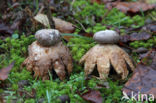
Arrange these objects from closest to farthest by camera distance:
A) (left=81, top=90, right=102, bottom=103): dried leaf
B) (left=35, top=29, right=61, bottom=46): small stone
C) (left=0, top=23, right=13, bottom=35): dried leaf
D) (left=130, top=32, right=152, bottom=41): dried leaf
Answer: (left=81, top=90, right=102, bottom=103): dried leaf → (left=35, top=29, right=61, bottom=46): small stone → (left=130, top=32, right=152, bottom=41): dried leaf → (left=0, top=23, right=13, bottom=35): dried leaf

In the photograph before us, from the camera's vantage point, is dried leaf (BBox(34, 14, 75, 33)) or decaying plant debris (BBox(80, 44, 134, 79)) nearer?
decaying plant debris (BBox(80, 44, 134, 79))

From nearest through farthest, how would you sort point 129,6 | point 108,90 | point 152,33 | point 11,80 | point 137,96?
point 137,96 → point 108,90 → point 11,80 → point 152,33 → point 129,6

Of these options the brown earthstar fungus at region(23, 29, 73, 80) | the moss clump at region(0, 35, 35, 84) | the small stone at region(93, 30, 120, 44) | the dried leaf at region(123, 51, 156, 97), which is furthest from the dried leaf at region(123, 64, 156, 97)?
the moss clump at region(0, 35, 35, 84)

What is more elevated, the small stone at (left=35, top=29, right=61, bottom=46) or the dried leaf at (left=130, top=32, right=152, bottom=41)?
the small stone at (left=35, top=29, right=61, bottom=46)

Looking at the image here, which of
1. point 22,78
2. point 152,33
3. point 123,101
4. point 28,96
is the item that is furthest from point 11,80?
point 152,33

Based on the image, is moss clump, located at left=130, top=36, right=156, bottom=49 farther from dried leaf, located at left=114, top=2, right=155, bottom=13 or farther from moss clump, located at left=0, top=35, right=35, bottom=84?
moss clump, located at left=0, top=35, right=35, bottom=84

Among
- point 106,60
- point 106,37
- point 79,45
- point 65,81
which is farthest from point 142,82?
point 79,45

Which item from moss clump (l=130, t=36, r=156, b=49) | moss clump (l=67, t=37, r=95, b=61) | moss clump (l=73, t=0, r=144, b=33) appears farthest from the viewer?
moss clump (l=73, t=0, r=144, b=33)

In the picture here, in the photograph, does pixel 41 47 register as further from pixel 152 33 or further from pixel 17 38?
pixel 152 33
